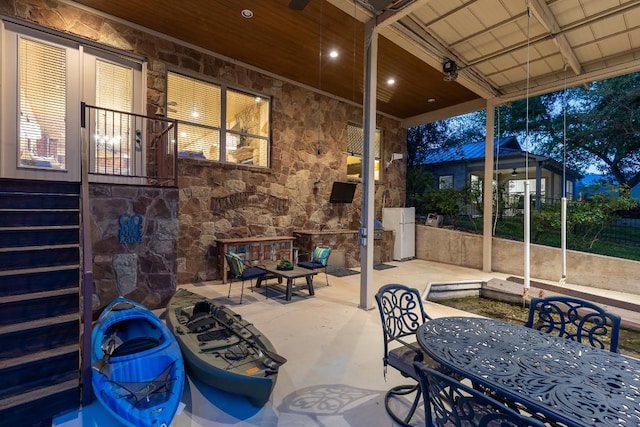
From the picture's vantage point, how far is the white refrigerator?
875 cm

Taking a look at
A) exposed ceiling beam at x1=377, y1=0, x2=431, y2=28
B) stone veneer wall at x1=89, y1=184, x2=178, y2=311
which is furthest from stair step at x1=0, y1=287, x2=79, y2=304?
exposed ceiling beam at x1=377, y1=0, x2=431, y2=28

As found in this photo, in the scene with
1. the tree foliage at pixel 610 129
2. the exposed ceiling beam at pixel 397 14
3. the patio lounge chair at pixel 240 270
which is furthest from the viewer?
the tree foliage at pixel 610 129

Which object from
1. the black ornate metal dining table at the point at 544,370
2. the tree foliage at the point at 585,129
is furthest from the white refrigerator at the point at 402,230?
the black ornate metal dining table at the point at 544,370

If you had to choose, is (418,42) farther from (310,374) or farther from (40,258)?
(40,258)

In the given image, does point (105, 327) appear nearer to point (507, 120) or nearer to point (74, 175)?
point (74, 175)

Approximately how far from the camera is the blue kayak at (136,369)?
1883 millimetres

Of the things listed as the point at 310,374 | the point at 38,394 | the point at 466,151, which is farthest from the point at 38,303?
the point at 466,151

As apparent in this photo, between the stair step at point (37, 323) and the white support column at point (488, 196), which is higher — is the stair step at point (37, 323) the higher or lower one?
the lower one

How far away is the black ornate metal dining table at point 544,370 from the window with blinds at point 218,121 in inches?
219

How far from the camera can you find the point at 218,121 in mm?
6355

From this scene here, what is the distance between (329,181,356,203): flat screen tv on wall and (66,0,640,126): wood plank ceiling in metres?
2.78

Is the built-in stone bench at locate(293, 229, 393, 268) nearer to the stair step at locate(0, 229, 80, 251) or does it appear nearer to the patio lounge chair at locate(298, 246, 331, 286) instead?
the patio lounge chair at locate(298, 246, 331, 286)

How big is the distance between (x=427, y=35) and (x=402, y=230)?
16.9ft

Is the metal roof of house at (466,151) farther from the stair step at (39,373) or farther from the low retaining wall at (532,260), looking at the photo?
the stair step at (39,373)
